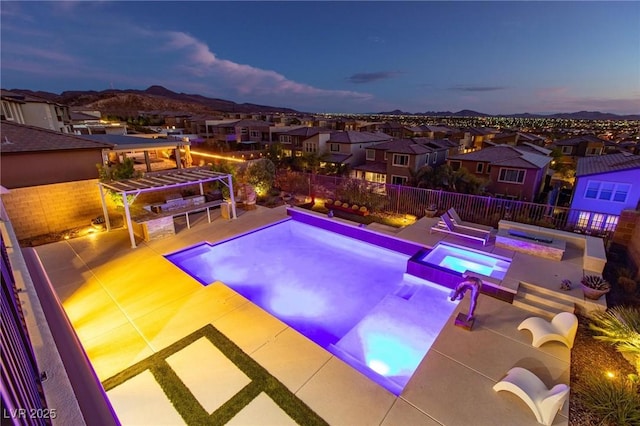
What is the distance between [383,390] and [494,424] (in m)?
1.55

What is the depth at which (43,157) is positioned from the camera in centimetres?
1059

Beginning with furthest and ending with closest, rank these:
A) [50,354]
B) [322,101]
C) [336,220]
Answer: [322,101] < [336,220] < [50,354]

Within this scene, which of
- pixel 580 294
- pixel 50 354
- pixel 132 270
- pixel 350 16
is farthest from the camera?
pixel 350 16

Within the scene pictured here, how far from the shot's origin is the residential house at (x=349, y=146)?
3250 centimetres

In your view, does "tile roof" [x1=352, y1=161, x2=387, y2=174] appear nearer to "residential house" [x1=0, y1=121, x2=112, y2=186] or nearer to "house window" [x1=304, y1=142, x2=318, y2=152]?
"house window" [x1=304, y1=142, x2=318, y2=152]

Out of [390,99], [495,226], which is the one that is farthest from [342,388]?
[390,99]

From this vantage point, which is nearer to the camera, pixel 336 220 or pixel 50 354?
pixel 50 354

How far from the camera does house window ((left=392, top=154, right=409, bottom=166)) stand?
2691 centimetres

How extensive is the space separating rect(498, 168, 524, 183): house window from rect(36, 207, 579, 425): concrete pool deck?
16.9m

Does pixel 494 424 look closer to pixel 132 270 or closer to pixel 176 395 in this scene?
pixel 176 395

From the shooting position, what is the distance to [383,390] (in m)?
4.46

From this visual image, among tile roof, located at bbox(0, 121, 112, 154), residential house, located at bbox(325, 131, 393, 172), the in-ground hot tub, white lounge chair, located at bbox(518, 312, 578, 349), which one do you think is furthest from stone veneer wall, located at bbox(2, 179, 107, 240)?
residential house, located at bbox(325, 131, 393, 172)

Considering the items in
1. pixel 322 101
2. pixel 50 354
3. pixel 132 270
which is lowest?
pixel 132 270

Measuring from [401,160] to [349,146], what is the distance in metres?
7.64
